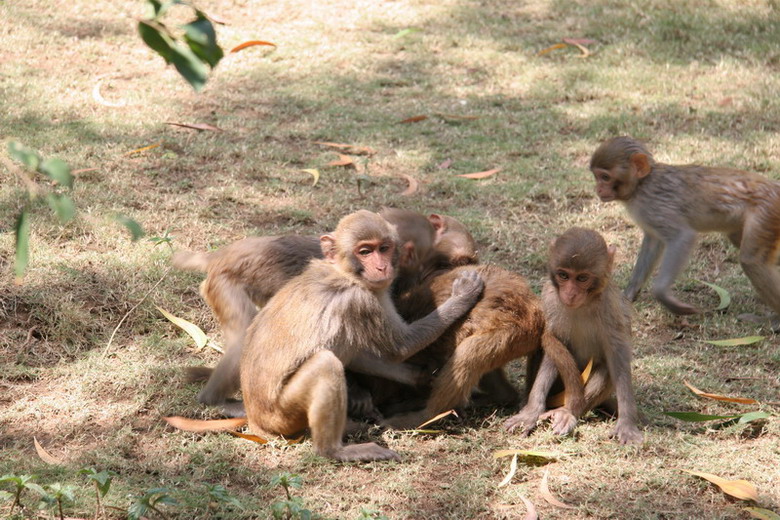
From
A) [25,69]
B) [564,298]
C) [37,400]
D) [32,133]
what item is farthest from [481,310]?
Result: [25,69]

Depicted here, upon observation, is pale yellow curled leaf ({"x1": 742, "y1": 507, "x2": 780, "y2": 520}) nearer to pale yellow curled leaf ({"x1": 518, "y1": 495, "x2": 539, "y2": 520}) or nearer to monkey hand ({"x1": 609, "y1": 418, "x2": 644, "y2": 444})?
monkey hand ({"x1": 609, "y1": 418, "x2": 644, "y2": 444})

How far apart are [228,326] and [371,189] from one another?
2.91 metres

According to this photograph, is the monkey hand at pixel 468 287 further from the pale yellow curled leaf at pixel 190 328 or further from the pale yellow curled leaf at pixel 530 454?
the pale yellow curled leaf at pixel 190 328

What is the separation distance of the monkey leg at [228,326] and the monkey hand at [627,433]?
6.91ft

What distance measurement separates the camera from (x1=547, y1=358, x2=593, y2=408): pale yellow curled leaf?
17.0 ft

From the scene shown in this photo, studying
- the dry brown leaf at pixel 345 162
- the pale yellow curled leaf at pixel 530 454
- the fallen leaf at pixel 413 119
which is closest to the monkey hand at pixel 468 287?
the pale yellow curled leaf at pixel 530 454

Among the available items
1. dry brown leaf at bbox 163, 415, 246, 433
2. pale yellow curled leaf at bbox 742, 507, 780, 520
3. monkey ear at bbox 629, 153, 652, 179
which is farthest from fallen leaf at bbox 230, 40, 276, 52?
pale yellow curled leaf at bbox 742, 507, 780, 520

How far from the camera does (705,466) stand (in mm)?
4621

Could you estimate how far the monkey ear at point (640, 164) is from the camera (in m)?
6.63

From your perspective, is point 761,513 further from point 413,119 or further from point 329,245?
point 413,119

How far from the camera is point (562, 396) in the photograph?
5.24 meters

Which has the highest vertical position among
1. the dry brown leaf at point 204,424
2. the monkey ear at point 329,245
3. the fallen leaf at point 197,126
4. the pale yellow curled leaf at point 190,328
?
the monkey ear at point 329,245

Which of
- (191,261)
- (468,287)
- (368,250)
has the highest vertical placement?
(368,250)

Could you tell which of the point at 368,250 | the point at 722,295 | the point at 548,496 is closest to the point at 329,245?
the point at 368,250
